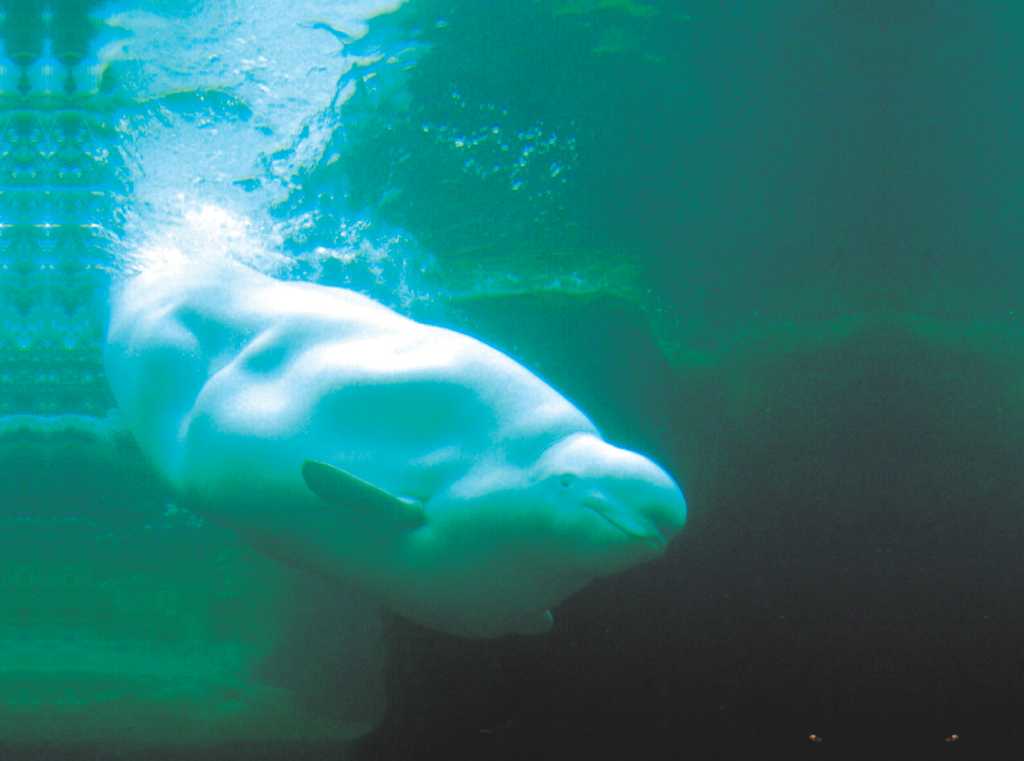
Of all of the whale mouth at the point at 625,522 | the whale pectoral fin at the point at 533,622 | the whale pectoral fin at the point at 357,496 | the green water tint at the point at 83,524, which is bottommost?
the whale pectoral fin at the point at 533,622

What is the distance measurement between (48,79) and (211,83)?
1.27 m

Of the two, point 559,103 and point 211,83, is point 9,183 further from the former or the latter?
point 559,103

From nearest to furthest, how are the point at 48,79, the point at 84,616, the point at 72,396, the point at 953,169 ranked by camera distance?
the point at 48,79 < the point at 953,169 < the point at 72,396 < the point at 84,616

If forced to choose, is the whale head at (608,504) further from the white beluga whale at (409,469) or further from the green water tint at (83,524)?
the green water tint at (83,524)

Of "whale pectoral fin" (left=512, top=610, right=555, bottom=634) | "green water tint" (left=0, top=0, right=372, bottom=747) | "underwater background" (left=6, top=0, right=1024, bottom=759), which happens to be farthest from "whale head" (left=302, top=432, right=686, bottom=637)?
"green water tint" (left=0, top=0, right=372, bottom=747)

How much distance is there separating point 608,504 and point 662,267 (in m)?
6.18

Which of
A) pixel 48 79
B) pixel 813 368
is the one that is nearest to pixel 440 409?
pixel 48 79

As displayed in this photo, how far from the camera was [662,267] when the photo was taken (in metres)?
9.36

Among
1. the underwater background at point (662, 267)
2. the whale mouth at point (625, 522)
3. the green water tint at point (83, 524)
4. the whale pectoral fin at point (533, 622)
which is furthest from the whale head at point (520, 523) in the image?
the green water tint at point (83, 524)

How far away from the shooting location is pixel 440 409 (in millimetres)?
3941

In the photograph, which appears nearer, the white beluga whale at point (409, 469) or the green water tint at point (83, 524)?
the white beluga whale at point (409, 469)

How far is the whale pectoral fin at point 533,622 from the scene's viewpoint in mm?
4164

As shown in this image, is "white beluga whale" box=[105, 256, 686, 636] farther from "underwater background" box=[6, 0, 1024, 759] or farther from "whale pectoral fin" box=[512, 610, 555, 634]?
"underwater background" box=[6, 0, 1024, 759]

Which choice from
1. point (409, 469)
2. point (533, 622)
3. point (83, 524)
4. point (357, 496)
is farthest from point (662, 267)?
point (83, 524)
